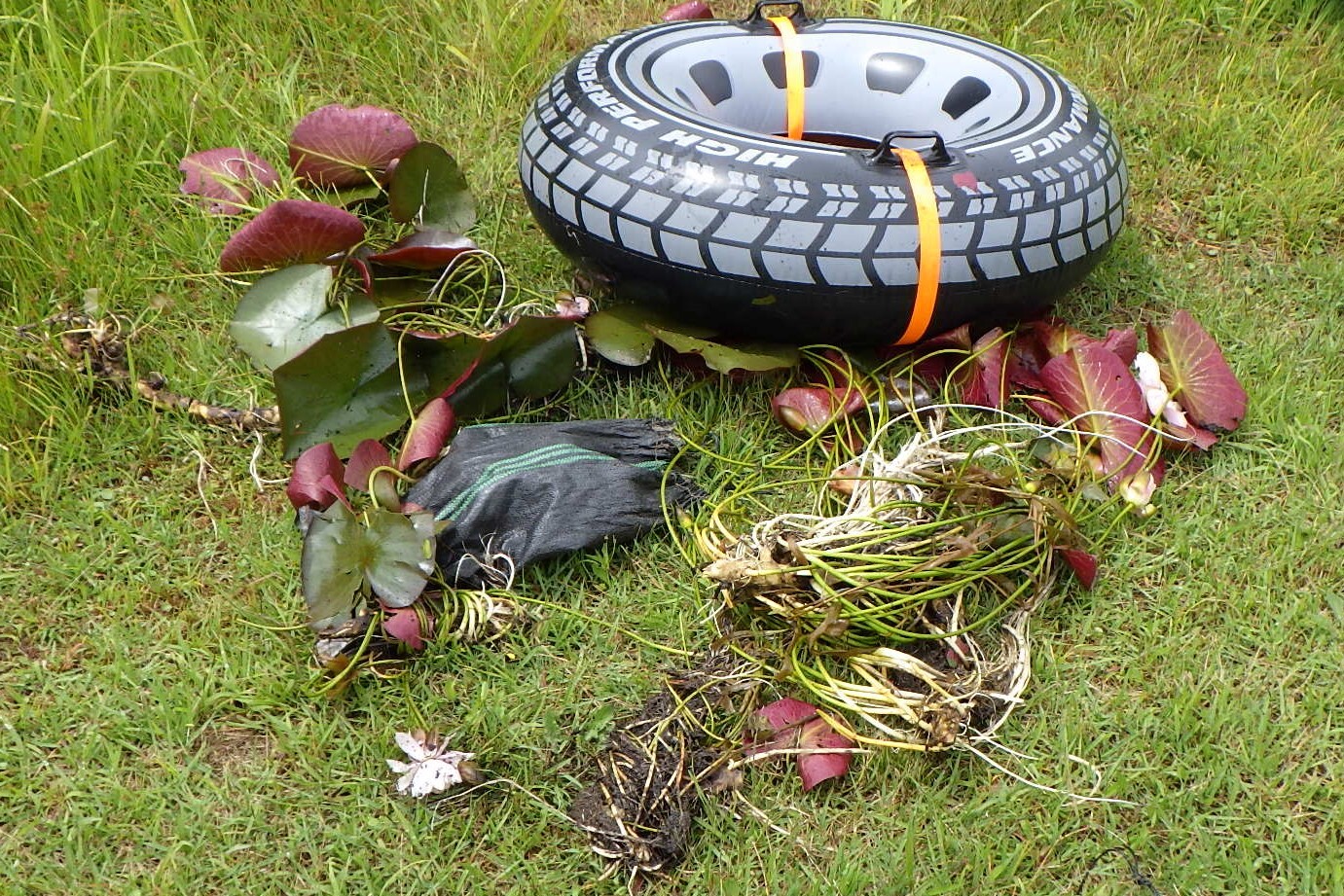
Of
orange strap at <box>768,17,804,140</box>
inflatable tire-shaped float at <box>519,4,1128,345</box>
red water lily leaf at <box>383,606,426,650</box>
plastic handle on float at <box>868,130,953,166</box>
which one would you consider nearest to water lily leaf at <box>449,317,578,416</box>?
inflatable tire-shaped float at <box>519,4,1128,345</box>

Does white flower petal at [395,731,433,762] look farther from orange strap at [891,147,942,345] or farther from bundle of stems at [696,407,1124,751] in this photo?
orange strap at [891,147,942,345]

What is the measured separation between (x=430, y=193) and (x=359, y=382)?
64 centimetres

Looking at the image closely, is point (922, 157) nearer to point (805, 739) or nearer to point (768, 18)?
point (768, 18)

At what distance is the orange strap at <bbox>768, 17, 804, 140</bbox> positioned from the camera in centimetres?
285

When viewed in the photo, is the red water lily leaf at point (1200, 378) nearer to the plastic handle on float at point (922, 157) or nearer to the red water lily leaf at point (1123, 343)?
the red water lily leaf at point (1123, 343)

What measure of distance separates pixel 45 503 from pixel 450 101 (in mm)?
1598

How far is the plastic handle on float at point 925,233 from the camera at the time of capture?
2168 mm

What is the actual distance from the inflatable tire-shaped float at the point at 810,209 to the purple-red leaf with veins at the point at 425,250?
0.20 m

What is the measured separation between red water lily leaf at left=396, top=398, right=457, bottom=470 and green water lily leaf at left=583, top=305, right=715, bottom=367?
364 mm

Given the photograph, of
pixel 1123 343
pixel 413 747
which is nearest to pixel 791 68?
pixel 1123 343

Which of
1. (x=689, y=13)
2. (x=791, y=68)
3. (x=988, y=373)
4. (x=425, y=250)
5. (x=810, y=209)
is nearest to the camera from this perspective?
(x=810, y=209)

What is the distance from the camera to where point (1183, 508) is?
7.35 ft

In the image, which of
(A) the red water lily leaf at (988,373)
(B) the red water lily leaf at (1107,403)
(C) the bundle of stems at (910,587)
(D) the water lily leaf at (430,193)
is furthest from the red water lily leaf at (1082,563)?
(D) the water lily leaf at (430,193)

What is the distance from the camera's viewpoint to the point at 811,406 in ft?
7.61
